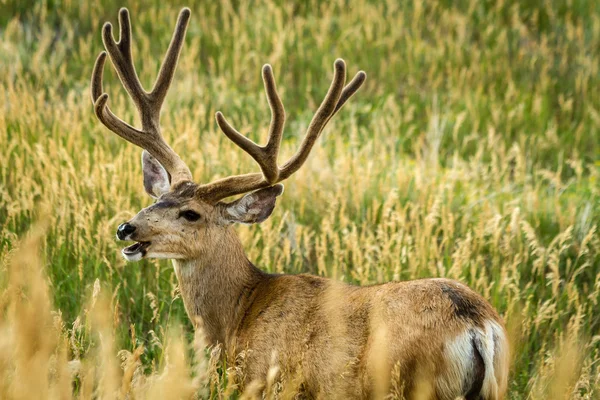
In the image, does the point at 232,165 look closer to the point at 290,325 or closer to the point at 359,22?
the point at 290,325

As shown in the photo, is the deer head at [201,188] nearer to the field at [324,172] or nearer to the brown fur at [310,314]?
the brown fur at [310,314]

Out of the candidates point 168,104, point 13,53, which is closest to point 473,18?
point 168,104

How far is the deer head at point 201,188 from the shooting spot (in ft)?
16.3

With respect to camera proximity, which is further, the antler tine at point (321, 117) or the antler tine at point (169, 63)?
the antler tine at point (169, 63)

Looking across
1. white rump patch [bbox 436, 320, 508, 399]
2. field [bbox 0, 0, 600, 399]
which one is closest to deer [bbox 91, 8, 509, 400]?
white rump patch [bbox 436, 320, 508, 399]

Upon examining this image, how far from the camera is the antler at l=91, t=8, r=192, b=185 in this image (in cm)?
550

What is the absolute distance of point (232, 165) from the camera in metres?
7.05

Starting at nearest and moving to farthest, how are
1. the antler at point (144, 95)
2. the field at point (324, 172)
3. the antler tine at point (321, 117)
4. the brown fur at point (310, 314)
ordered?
1. the brown fur at point (310, 314)
2. the field at point (324, 172)
3. the antler tine at point (321, 117)
4. the antler at point (144, 95)

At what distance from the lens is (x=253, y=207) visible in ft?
17.2

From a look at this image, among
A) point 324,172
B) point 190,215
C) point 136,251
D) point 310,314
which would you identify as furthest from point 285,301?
point 324,172

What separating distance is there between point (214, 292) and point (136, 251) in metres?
0.57

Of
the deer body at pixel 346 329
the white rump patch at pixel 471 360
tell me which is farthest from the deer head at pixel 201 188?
the white rump patch at pixel 471 360

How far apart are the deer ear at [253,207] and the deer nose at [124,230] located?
0.61 metres

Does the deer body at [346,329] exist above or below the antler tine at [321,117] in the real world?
A: below
